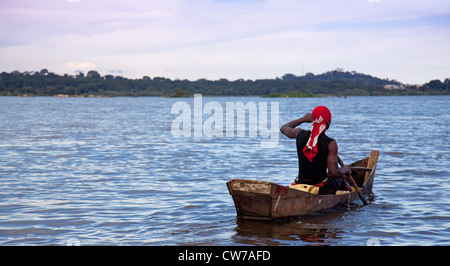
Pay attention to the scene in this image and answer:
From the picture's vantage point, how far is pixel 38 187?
13.9 m

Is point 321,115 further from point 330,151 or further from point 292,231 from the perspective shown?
point 292,231

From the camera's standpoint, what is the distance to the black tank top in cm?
991

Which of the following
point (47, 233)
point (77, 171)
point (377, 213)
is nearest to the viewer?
point (47, 233)

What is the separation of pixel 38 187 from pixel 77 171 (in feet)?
10.4

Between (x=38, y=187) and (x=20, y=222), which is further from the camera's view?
(x=38, y=187)

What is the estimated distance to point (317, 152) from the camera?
995 centimetres

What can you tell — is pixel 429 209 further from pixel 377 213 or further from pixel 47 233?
pixel 47 233

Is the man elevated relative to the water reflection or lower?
elevated

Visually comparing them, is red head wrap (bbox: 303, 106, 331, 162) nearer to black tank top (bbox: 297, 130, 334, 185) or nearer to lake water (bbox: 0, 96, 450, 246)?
black tank top (bbox: 297, 130, 334, 185)

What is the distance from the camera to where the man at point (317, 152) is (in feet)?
32.4

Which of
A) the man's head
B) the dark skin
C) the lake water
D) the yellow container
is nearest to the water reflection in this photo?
the lake water
